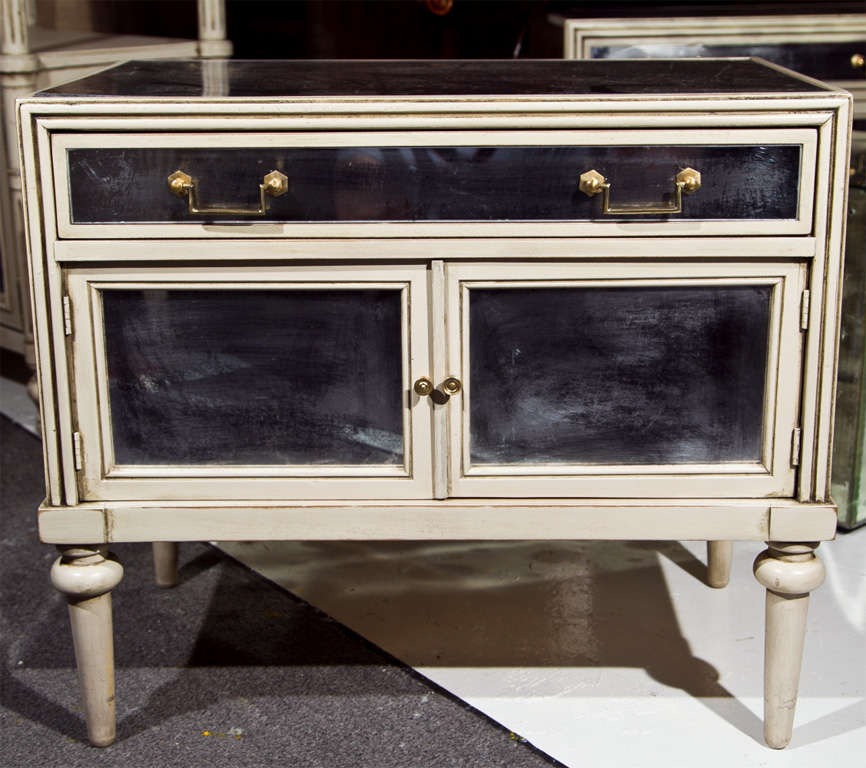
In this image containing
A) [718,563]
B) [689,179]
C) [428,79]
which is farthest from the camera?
[718,563]

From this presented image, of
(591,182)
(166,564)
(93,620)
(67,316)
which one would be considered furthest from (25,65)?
(591,182)

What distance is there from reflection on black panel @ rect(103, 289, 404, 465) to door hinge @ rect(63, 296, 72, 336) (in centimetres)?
3

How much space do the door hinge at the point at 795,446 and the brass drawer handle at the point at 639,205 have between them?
0.25 m

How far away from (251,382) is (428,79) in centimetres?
39

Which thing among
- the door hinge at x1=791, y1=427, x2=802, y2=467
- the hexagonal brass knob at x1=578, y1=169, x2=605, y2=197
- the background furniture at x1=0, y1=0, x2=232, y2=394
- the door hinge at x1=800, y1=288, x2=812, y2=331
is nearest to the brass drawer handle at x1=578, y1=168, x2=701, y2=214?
the hexagonal brass knob at x1=578, y1=169, x2=605, y2=197

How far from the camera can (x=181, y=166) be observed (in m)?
1.16

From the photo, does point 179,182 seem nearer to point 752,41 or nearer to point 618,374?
point 618,374

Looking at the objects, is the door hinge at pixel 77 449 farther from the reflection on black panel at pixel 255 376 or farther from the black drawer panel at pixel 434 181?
the black drawer panel at pixel 434 181

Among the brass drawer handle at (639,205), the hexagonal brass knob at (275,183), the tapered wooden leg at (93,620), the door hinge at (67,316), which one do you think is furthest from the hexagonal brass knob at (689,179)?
the tapered wooden leg at (93,620)

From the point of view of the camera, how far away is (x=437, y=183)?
1.17 m

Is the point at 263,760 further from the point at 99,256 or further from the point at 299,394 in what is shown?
the point at 99,256

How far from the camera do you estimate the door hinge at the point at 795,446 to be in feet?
4.02

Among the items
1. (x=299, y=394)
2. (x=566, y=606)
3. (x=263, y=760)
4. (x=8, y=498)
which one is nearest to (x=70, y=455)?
(x=299, y=394)

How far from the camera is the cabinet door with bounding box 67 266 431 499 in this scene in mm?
1203
